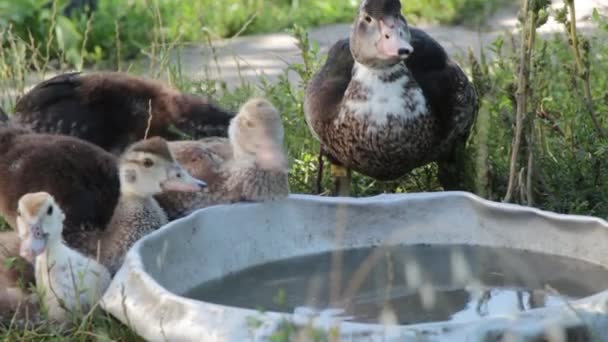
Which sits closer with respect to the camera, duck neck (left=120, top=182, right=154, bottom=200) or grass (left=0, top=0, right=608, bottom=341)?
duck neck (left=120, top=182, right=154, bottom=200)

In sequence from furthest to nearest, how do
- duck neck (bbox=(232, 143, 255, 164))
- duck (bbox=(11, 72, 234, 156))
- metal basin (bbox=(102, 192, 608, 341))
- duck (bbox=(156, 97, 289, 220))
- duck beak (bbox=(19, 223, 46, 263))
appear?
duck (bbox=(11, 72, 234, 156)) < duck neck (bbox=(232, 143, 255, 164)) < duck (bbox=(156, 97, 289, 220)) < duck beak (bbox=(19, 223, 46, 263)) < metal basin (bbox=(102, 192, 608, 341))

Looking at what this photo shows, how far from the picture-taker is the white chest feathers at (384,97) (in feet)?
16.9

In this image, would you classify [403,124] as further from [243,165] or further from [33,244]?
[33,244]

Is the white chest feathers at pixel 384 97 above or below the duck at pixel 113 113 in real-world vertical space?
above

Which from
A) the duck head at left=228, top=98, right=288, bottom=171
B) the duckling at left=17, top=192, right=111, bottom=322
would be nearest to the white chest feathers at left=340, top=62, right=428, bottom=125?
the duck head at left=228, top=98, right=288, bottom=171

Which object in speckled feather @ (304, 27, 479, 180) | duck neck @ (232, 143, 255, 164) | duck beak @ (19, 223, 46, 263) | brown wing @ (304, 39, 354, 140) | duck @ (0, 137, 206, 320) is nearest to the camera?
duck beak @ (19, 223, 46, 263)

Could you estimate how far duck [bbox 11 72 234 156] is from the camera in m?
5.70

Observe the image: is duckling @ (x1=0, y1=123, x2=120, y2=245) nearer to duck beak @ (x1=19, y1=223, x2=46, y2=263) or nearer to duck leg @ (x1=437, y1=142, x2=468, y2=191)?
duck beak @ (x1=19, y1=223, x2=46, y2=263)

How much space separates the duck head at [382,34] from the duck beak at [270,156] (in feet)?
1.77

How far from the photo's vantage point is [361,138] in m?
5.20

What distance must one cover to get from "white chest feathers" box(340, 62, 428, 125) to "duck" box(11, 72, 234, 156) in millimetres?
732

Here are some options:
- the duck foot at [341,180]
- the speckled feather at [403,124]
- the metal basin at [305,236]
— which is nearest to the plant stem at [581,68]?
the speckled feather at [403,124]

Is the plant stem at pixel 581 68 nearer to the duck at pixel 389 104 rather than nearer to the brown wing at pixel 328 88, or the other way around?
the duck at pixel 389 104

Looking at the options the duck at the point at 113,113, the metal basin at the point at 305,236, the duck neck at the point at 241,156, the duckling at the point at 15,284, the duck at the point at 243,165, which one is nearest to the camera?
the metal basin at the point at 305,236
